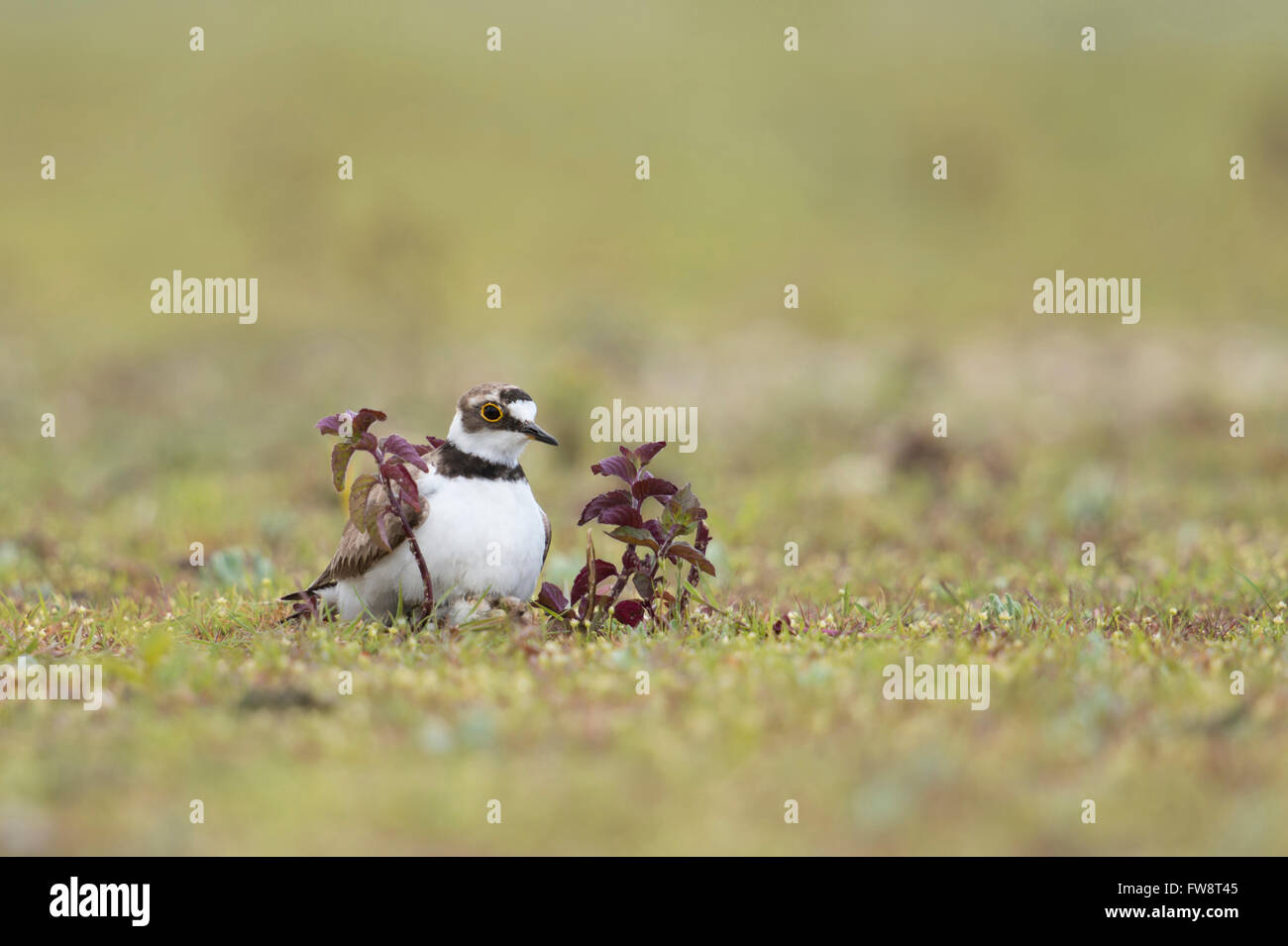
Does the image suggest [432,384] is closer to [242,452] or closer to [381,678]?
[242,452]

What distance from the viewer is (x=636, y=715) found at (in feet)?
19.2

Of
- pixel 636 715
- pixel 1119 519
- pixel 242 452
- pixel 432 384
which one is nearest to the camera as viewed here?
pixel 636 715

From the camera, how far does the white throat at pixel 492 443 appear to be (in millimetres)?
7715

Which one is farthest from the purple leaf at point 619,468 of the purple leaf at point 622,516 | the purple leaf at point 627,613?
the purple leaf at point 627,613

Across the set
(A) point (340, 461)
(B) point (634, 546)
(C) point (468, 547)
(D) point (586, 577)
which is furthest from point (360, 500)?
(B) point (634, 546)

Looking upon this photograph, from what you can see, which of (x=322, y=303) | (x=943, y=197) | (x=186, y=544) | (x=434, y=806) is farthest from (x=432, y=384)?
(x=943, y=197)

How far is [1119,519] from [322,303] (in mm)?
33218

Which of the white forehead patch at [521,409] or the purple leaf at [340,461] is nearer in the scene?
the purple leaf at [340,461]

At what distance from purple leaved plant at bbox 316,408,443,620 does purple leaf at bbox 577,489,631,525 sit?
882 mm

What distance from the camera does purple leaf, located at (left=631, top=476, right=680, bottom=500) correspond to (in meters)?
7.56

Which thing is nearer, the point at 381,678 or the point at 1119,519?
the point at 381,678

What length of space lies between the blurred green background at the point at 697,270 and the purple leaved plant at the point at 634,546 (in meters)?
2.13

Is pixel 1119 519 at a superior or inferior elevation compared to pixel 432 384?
inferior

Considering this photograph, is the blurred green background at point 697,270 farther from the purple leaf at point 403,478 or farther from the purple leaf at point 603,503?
the purple leaf at point 403,478
